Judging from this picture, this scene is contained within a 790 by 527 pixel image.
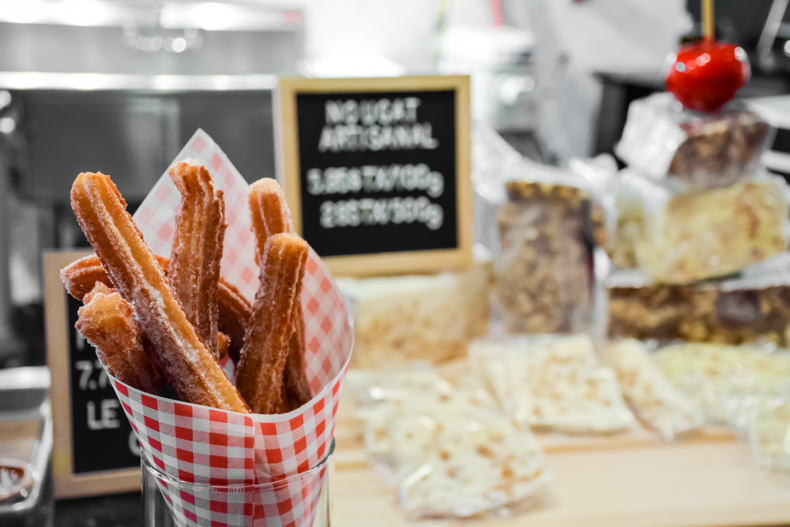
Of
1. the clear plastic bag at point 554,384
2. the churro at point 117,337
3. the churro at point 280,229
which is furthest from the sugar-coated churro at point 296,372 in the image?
the clear plastic bag at point 554,384

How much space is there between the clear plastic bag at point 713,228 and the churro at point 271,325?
900 millimetres

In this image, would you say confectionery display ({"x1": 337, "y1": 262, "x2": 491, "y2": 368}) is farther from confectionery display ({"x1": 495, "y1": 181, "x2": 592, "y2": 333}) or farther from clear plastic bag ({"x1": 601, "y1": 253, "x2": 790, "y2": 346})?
clear plastic bag ({"x1": 601, "y1": 253, "x2": 790, "y2": 346})

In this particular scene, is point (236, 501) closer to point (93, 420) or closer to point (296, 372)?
point (296, 372)

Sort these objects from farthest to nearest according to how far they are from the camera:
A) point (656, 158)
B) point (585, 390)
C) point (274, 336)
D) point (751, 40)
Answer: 1. point (751, 40)
2. point (656, 158)
3. point (585, 390)
4. point (274, 336)

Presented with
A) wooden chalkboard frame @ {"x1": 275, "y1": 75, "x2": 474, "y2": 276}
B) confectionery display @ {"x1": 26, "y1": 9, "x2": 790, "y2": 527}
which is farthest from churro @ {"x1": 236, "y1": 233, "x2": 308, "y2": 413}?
wooden chalkboard frame @ {"x1": 275, "y1": 75, "x2": 474, "y2": 276}

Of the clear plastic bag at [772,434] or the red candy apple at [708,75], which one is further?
the red candy apple at [708,75]

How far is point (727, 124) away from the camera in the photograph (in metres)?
1.26

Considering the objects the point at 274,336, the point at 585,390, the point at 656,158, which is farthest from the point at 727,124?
the point at 274,336

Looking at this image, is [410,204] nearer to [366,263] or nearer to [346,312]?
[366,263]

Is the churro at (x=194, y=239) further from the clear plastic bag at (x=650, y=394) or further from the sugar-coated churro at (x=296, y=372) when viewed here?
the clear plastic bag at (x=650, y=394)

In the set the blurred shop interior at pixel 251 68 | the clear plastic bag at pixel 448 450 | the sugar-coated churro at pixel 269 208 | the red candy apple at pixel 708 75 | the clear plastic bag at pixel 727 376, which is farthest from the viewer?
the blurred shop interior at pixel 251 68

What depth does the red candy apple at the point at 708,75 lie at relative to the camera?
4.09 feet

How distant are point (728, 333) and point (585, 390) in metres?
0.37

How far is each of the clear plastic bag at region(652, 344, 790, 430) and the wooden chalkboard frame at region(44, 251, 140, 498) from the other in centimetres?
84
